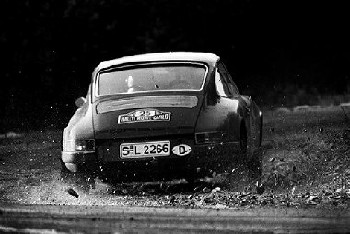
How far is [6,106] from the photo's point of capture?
26.4 m

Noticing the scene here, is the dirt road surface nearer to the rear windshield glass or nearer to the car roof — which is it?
the rear windshield glass

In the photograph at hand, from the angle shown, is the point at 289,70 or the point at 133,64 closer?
the point at 133,64

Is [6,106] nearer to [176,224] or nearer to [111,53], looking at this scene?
[111,53]

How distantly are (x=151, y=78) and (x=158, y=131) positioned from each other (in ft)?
3.67

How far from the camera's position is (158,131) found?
37.7ft

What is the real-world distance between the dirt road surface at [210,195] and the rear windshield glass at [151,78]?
37.6 inches

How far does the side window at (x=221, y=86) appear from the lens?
12.4 metres

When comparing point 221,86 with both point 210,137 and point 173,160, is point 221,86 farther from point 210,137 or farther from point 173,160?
point 173,160

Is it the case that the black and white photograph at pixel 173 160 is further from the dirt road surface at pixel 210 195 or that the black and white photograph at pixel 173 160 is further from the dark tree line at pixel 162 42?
the dark tree line at pixel 162 42

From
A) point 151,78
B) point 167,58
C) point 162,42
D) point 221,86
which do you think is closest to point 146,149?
point 151,78

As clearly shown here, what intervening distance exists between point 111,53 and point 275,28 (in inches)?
210

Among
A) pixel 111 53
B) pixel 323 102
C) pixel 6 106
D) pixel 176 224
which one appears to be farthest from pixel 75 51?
pixel 176 224

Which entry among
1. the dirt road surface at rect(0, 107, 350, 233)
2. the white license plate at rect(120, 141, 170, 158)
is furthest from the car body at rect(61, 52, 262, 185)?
the dirt road surface at rect(0, 107, 350, 233)

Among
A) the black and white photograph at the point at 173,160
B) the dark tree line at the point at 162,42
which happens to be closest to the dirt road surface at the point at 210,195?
the black and white photograph at the point at 173,160
